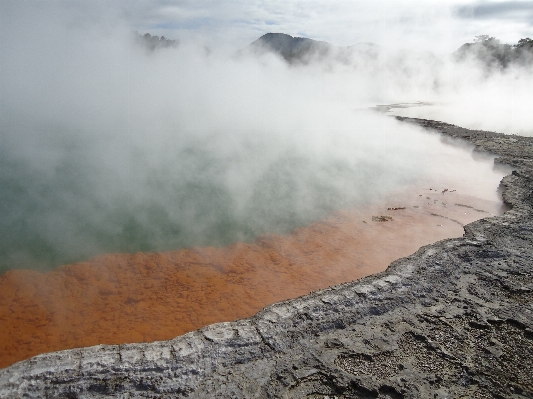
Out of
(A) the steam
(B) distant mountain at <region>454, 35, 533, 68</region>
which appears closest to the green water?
(A) the steam

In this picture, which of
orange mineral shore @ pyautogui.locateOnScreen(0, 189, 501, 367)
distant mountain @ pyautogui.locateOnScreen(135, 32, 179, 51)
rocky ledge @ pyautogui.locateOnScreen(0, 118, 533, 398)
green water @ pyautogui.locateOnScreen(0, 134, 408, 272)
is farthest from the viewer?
distant mountain @ pyautogui.locateOnScreen(135, 32, 179, 51)

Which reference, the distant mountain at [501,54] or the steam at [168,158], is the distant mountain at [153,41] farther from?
the distant mountain at [501,54]

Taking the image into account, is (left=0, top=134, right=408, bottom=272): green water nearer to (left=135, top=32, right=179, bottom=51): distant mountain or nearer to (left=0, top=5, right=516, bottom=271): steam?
(left=0, top=5, right=516, bottom=271): steam

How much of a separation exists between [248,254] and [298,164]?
3.14 metres

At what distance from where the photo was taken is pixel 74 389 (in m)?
1.97

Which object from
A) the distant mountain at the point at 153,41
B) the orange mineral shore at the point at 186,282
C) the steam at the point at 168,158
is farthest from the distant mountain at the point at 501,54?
the orange mineral shore at the point at 186,282

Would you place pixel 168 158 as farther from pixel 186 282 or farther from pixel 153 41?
pixel 153 41

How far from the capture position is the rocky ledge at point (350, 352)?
6.57 feet

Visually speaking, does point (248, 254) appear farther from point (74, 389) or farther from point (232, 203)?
point (74, 389)

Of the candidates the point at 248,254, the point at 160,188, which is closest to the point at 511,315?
the point at 248,254

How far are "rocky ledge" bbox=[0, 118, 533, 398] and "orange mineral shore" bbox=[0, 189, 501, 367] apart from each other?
595 millimetres

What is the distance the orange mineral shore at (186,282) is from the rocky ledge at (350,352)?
0.59 metres

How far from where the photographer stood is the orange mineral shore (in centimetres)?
287

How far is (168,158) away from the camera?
6676 millimetres
